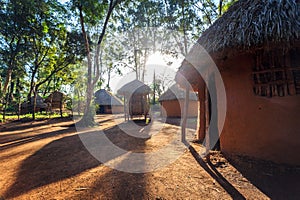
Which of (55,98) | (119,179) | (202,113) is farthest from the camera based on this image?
(55,98)

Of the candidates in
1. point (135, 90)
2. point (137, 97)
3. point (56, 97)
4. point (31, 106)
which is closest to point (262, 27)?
point (135, 90)

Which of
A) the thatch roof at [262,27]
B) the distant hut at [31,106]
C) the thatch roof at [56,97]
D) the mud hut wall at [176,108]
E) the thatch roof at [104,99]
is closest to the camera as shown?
the thatch roof at [262,27]

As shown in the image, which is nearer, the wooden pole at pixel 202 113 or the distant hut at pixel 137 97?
the wooden pole at pixel 202 113

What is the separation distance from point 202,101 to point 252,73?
7.30 feet

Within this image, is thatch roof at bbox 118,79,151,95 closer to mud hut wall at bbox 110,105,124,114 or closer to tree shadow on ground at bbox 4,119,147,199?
tree shadow on ground at bbox 4,119,147,199

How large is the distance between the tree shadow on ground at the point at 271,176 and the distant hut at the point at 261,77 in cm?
22

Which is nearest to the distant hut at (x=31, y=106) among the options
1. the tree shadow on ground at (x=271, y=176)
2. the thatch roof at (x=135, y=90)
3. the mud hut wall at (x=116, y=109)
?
the mud hut wall at (x=116, y=109)

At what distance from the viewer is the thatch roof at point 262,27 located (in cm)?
271

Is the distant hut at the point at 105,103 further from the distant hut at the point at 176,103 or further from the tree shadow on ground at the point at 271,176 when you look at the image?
the tree shadow on ground at the point at 271,176

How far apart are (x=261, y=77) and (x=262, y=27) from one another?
42.3 inches

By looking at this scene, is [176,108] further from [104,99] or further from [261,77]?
[261,77]

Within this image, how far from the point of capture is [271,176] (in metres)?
2.64

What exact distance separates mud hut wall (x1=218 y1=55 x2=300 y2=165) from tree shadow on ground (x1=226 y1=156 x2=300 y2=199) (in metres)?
0.22

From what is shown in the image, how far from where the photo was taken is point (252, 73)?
3.47 m
